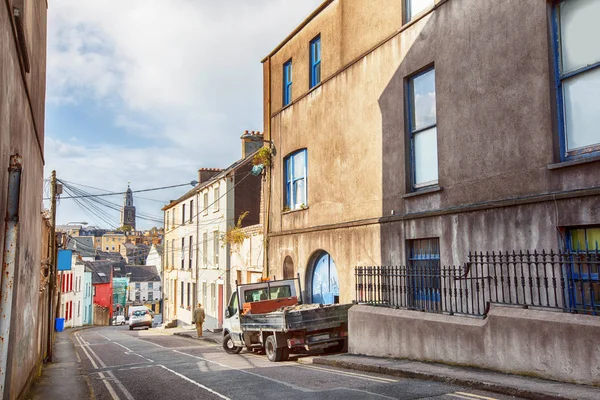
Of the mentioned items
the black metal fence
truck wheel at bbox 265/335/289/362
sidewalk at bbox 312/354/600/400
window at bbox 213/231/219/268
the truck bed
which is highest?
window at bbox 213/231/219/268

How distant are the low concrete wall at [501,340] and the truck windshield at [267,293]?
458 centimetres

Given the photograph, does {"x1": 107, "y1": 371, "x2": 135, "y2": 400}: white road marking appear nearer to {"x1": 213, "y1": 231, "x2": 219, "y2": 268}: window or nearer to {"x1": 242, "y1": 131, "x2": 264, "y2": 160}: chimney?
{"x1": 213, "y1": 231, "x2": 219, "y2": 268}: window

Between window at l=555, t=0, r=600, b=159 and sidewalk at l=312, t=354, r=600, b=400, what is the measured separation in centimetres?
398

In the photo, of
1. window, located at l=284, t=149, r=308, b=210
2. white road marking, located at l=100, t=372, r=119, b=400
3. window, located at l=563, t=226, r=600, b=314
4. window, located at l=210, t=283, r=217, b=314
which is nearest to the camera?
window, located at l=563, t=226, r=600, b=314

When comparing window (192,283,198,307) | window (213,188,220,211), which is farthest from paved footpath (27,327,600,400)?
window (192,283,198,307)

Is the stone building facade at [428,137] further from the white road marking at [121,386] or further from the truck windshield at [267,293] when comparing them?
the white road marking at [121,386]

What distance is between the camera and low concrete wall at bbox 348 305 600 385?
777cm

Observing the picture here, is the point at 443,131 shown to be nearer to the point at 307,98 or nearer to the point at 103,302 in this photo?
the point at 307,98

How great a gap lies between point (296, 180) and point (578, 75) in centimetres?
1168

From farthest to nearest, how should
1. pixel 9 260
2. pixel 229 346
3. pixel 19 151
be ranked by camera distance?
1. pixel 229 346
2. pixel 19 151
3. pixel 9 260

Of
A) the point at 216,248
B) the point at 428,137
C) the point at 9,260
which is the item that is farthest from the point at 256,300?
the point at 216,248

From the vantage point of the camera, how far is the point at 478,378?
8.55 meters

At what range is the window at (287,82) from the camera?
69.5ft

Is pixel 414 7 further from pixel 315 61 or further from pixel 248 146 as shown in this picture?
pixel 248 146
